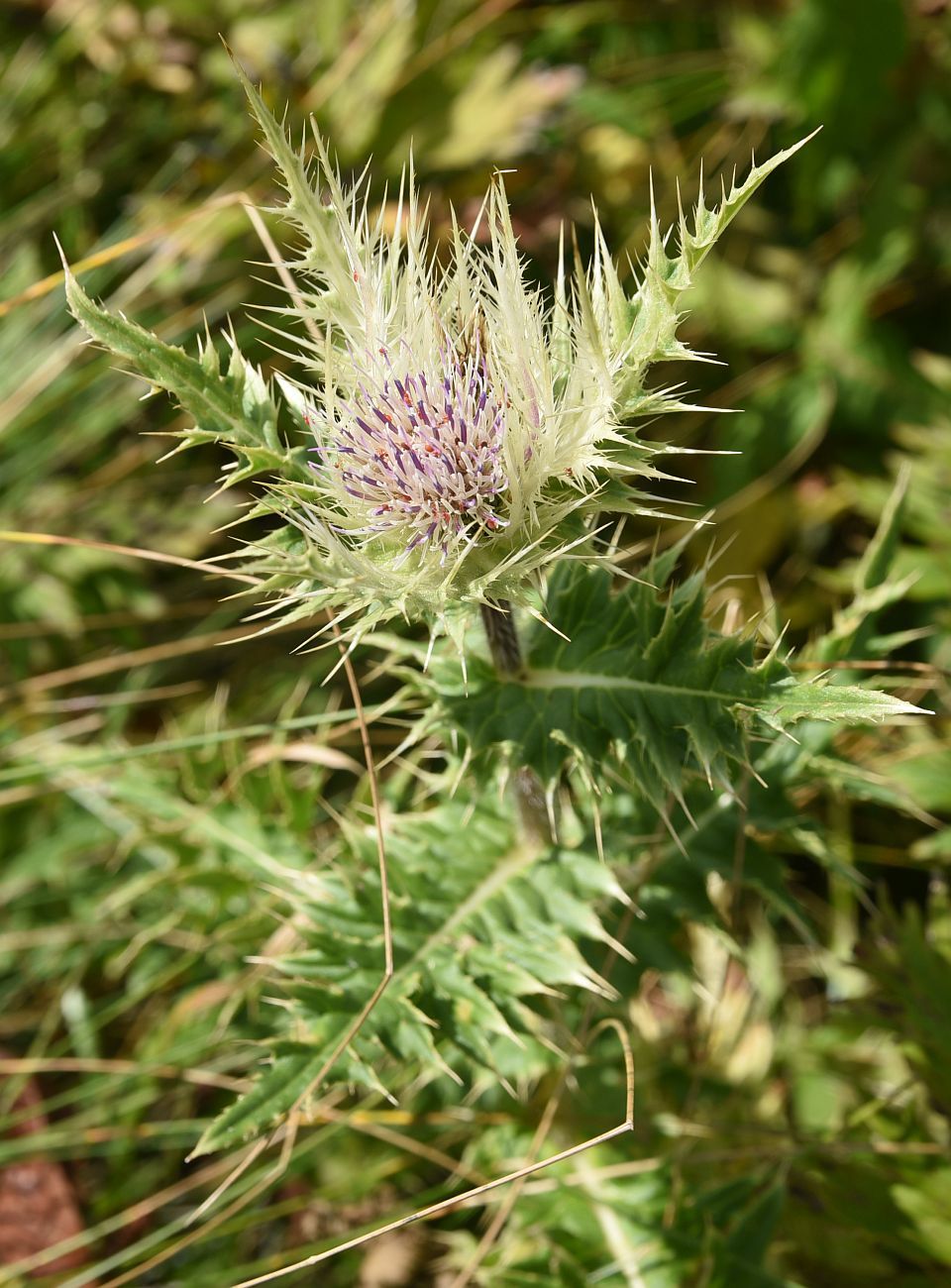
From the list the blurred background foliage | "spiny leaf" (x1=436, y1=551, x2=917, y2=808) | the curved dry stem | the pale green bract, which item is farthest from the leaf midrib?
the curved dry stem

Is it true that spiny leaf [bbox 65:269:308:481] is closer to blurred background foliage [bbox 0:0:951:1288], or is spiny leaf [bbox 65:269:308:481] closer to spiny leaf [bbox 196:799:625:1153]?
blurred background foliage [bbox 0:0:951:1288]

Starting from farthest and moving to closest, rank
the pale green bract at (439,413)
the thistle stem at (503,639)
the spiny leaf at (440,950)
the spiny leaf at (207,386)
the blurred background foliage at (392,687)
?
the blurred background foliage at (392,687)
the spiny leaf at (440,950)
the thistle stem at (503,639)
the spiny leaf at (207,386)
the pale green bract at (439,413)

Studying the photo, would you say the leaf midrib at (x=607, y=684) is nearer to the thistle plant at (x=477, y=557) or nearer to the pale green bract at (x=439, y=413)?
the thistle plant at (x=477, y=557)

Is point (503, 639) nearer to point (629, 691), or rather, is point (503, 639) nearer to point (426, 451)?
point (629, 691)

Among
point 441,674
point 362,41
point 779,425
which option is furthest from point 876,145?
point 441,674

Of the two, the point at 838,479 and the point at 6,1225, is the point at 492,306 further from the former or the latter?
the point at 6,1225

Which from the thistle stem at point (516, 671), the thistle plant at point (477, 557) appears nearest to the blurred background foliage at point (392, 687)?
the thistle stem at point (516, 671)
